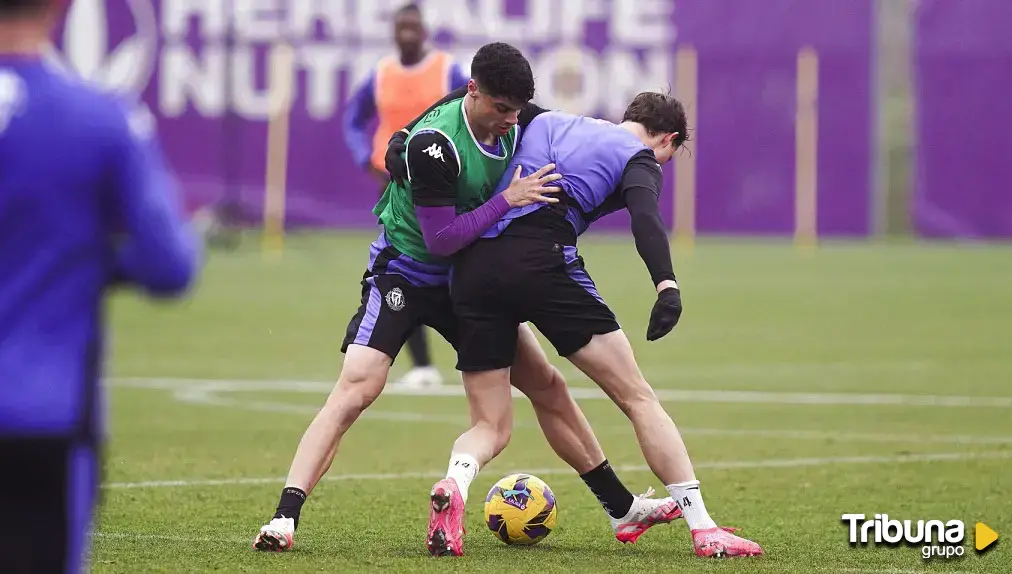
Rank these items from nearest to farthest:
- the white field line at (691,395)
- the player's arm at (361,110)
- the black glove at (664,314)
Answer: the black glove at (664,314)
the white field line at (691,395)
the player's arm at (361,110)

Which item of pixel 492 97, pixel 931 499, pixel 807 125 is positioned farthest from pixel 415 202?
pixel 807 125

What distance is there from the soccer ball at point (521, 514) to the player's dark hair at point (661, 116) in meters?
1.44

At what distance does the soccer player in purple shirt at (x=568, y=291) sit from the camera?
6.34 metres

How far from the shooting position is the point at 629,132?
6535 millimetres

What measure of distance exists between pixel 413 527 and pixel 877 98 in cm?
2130

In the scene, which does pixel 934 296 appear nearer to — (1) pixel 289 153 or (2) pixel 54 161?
(1) pixel 289 153

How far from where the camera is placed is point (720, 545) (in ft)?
20.5

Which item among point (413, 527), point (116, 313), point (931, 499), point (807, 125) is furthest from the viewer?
point (807, 125)

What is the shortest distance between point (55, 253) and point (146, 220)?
0.62ft

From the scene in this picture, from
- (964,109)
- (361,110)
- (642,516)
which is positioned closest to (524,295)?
(642,516)

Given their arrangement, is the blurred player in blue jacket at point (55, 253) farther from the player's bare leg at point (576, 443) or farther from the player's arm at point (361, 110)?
the player's arm at point (361, 110)

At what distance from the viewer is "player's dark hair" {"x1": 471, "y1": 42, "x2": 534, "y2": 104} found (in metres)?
6.11

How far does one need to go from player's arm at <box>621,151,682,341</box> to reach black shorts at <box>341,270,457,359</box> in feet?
2.91

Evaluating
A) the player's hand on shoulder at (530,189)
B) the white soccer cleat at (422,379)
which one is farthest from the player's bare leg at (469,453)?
the white soccer cleat at (422,379)
